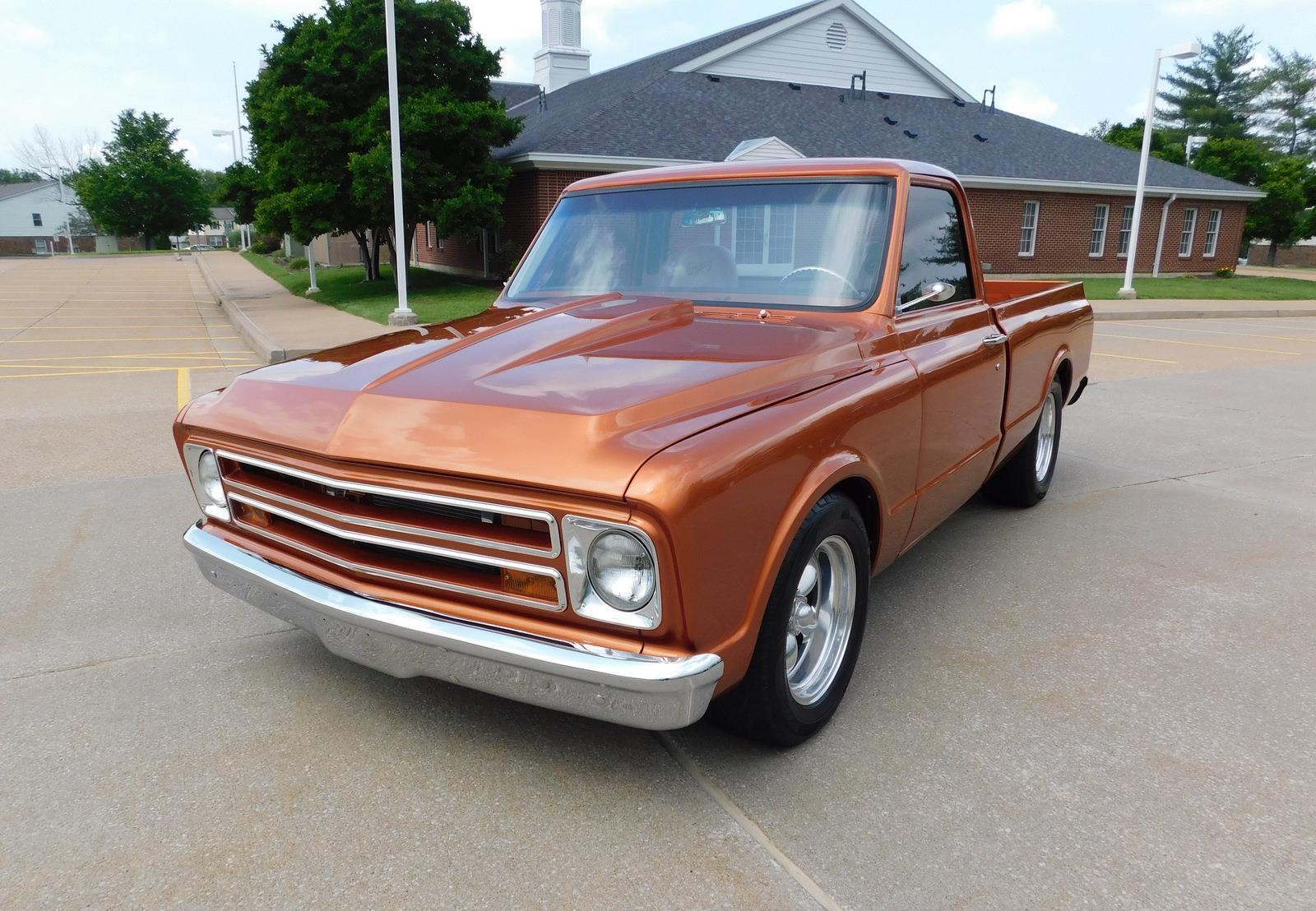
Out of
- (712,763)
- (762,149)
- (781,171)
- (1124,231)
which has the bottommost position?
(712,763)

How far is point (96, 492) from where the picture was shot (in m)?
5.59

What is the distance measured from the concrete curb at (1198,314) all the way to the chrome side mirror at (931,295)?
15308mm

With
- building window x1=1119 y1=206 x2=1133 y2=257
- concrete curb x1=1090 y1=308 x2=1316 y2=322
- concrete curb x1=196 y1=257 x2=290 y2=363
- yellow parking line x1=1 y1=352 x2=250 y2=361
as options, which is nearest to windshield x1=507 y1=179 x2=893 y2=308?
concrete curb x1=196 y1=257 x2=290 y2=363

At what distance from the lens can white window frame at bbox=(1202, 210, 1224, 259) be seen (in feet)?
101

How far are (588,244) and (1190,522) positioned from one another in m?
3.67

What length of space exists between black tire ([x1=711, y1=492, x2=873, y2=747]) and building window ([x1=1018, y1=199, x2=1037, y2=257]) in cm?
2675

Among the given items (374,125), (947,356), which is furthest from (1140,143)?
(947,356)

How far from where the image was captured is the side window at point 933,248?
3551 millimetres

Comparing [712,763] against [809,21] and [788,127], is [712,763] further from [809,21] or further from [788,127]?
[809,21]

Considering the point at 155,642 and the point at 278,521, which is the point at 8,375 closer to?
the point at 155,642

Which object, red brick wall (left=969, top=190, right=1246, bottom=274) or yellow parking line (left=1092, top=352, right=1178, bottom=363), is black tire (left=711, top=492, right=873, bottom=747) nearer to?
yellow parking line (left=1092, top=352, right=1178, bottom=363)

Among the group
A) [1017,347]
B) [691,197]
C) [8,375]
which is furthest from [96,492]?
[8,375]

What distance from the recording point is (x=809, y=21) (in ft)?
85.9

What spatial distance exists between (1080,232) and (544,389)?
29203 mm
